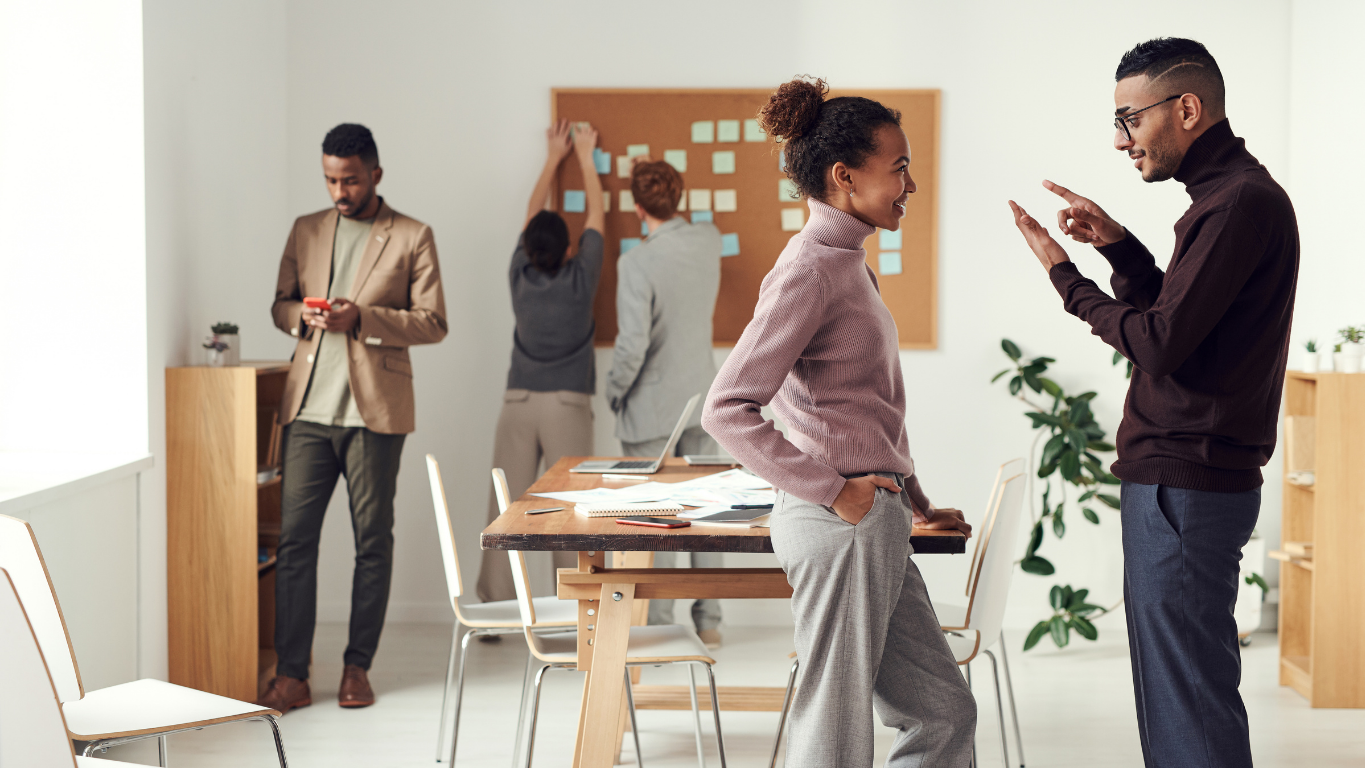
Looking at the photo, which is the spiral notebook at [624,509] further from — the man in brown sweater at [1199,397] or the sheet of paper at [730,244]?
the sheet of paper at [730,244]

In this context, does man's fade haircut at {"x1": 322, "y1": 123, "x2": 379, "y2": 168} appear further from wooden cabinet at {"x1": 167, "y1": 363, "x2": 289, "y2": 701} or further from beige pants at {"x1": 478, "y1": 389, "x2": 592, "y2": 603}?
beige pants at {"x1": 478, "y1": 389, "x2": 592, "y2": 603}

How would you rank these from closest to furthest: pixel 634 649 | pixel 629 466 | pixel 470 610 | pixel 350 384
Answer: pixel 634 649
pixel 470 610
pixel 629 466
pixel 350 384

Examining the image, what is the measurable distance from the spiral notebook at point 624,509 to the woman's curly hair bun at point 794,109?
0.82m

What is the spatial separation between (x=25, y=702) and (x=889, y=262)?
3.45m

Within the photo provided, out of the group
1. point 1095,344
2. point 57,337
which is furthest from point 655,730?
point 1095,344

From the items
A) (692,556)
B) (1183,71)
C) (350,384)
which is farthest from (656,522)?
(692,556)

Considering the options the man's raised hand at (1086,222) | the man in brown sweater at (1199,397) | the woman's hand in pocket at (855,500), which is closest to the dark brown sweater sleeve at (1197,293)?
the man in brown sweater at (1199,397)

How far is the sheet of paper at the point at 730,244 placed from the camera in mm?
4219

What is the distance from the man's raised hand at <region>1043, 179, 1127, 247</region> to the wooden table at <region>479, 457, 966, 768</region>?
0.64m

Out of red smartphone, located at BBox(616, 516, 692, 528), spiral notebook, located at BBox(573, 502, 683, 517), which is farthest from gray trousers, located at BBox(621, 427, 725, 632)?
red smartphone, located at BBox(616, 516, 692, 528)

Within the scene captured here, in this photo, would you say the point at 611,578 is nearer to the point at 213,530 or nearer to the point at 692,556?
the point at 213,530

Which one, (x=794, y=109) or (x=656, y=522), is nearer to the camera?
(x=794, y=109)

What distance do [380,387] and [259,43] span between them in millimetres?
1585

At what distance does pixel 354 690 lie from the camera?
10.8 feet
